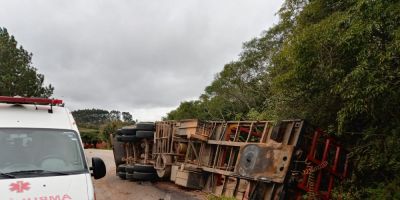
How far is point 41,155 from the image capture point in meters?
5.10

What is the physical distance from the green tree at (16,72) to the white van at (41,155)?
29489 millimetres

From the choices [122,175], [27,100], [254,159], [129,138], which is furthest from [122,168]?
[27,100]

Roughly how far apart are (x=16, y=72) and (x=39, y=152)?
32.8 m

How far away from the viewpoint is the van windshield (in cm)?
484

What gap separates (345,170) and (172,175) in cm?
533

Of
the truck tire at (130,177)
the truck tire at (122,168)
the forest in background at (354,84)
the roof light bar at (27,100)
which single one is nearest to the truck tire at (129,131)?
the truck tire at (122,168)

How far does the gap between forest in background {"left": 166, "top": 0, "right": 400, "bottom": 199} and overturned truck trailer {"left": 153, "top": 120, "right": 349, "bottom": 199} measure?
581 millimetres

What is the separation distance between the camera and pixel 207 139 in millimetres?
11266

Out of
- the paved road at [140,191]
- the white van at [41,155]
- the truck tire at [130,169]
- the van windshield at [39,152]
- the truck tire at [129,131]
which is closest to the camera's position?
the white van at [41,155]

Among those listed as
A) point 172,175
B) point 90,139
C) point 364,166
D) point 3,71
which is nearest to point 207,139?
point 172,175

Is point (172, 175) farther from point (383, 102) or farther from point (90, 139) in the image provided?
point (90, 139)

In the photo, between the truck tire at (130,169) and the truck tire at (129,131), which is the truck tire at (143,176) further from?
the truck tire at (129,131)

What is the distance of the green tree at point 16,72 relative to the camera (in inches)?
1265

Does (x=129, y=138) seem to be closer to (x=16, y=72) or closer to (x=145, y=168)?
(x=145, y=168)
